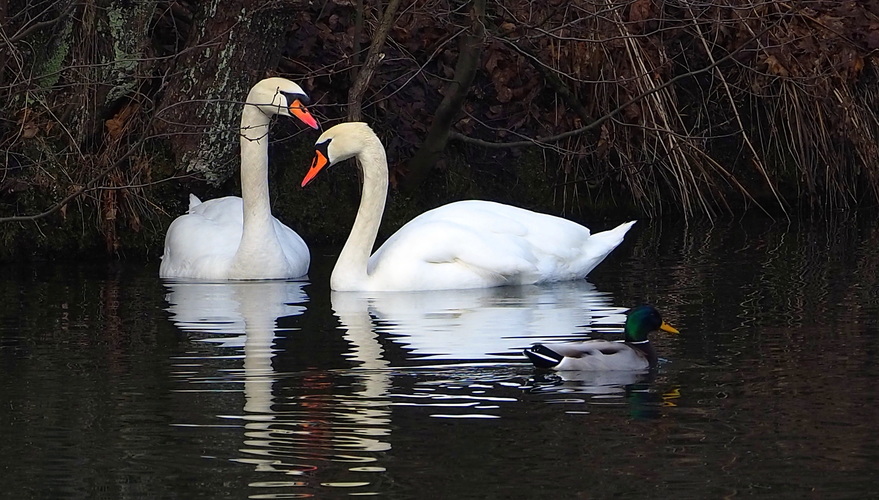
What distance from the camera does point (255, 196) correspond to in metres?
10.1

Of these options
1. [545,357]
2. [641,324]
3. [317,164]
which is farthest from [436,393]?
[317,164]

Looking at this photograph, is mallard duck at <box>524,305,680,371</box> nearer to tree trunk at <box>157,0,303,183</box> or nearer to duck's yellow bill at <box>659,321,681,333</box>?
duck's yellow bill at <box>659,321,681,333</box>

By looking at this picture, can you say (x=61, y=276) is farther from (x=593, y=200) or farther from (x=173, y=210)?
(x=593, y=200)

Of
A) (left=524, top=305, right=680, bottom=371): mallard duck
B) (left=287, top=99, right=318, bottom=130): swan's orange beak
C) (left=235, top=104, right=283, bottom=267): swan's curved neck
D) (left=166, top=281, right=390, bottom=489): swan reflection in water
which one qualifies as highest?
(left=287, top=99, right=318, bottom=130): swan's orange beak

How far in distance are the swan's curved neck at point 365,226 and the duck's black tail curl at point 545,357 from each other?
2.98 meters

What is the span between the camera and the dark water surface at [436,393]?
478cm

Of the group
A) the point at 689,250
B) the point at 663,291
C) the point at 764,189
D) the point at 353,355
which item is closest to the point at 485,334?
the point at 353,355

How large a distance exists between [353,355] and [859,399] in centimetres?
220

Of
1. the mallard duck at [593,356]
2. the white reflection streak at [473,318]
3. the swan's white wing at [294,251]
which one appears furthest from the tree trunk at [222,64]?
the mallard duck at [593,356]

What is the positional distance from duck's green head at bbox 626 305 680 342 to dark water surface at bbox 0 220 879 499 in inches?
5.7

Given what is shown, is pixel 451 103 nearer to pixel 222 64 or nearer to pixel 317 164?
pixel 222 64

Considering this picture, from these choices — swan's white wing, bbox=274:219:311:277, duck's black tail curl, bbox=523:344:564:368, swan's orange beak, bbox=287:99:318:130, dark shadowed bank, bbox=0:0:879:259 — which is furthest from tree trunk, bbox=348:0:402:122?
duck's black tail curl, bbox=523:344:564:368

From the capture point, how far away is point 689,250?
421 inches

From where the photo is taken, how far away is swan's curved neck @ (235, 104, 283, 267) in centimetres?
987
